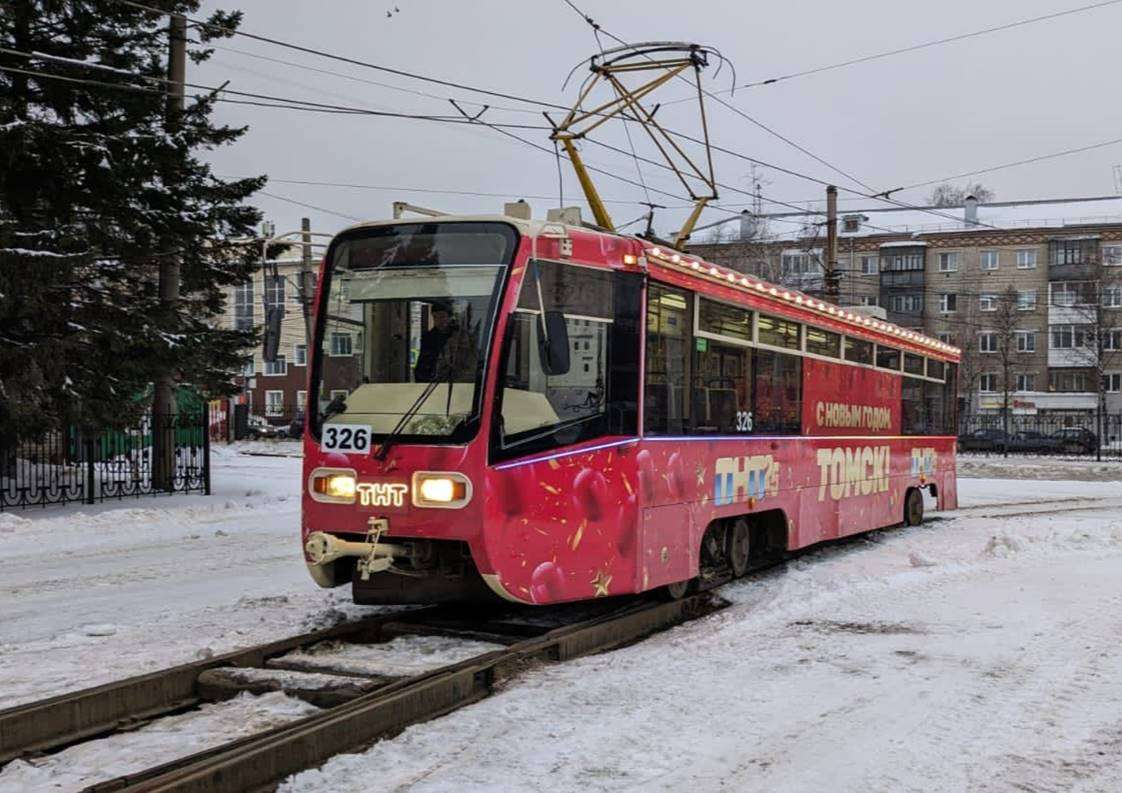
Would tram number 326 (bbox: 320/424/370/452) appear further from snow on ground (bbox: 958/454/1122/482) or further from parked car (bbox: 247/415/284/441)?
parked car (bbox: 247/415/284/441)

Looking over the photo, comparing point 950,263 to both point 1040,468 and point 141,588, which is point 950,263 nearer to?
point 1040,468

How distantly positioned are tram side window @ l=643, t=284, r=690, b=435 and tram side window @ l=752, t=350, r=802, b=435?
1.58 m

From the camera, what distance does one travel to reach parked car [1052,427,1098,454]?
46750 mm

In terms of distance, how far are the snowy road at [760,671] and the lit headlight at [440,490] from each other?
122 centimetres

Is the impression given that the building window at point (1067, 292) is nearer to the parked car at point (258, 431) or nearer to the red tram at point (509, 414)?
the parked car at point (258, 431)

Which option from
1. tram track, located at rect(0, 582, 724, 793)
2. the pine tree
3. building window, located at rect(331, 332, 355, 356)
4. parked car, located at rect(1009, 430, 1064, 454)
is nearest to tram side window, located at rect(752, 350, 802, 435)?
tram track, located at rect(0, 582, 724, 793)

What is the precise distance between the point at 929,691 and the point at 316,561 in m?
4.14

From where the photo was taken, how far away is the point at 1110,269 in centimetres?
6588

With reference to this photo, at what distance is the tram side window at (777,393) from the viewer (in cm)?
1024

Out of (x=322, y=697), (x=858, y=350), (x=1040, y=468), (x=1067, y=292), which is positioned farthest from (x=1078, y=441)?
(x=322, y=697)

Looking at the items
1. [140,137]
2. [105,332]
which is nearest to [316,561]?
[105,332]

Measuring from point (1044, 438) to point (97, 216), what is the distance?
43.1m

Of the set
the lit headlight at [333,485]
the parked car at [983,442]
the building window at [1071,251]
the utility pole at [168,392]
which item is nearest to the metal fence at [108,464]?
the utility pole at [168,392]

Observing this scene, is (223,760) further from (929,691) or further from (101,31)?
(101,31)
